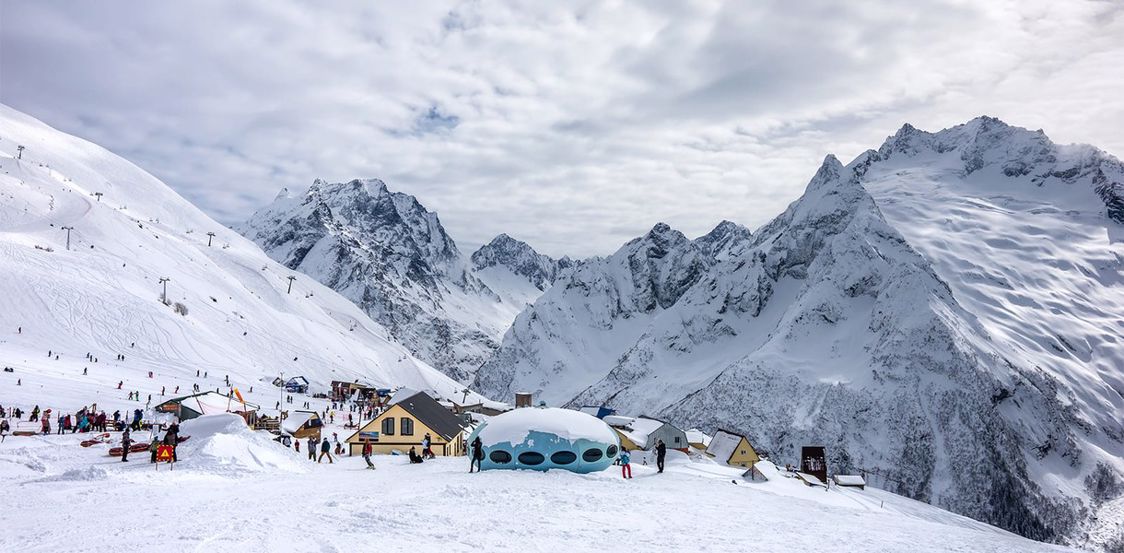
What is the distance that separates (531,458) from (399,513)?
12121 millimetres

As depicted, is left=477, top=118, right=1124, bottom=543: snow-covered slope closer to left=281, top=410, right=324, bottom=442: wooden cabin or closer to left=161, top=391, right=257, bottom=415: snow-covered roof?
left=281, top=410, right=324, bottom=442: wooden cabin

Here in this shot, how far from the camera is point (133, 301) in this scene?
296 ft

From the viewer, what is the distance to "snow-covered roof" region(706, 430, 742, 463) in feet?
242

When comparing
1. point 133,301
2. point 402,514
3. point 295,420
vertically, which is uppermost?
point 133,301

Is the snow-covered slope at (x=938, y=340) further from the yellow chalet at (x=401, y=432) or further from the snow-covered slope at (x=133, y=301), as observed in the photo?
the snow-covered slope at (x=133, y=301)

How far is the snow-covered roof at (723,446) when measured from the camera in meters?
73.7

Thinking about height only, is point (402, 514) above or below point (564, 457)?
above

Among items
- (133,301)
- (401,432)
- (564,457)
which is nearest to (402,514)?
(564,457)

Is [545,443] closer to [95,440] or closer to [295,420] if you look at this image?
[95,440]

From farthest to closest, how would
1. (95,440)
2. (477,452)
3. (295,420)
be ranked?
(295,420) < (95,440) < (477,452)

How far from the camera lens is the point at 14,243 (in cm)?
9212

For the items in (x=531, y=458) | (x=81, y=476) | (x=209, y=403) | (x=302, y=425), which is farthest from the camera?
(x=302, y=425)

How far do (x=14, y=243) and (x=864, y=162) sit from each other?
201735mm

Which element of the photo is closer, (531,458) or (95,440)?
(531,458)
